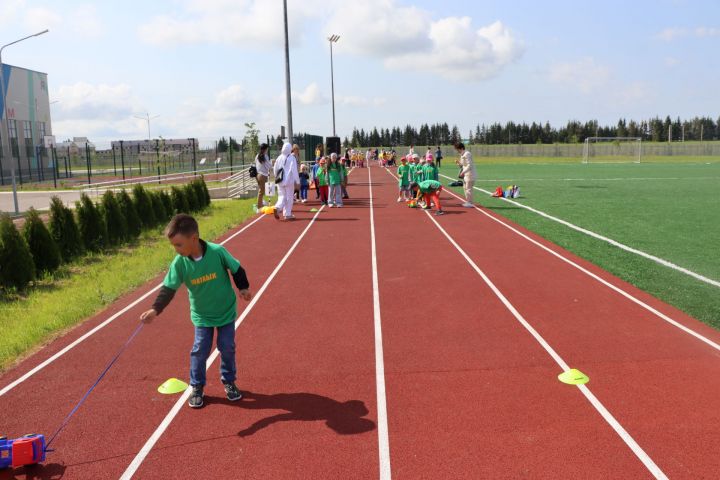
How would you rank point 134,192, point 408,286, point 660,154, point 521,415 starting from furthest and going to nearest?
1. point 660,154
2. point 134,192
3. point 408,286
4. point 521,415

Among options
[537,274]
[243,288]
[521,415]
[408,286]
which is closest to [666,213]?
[537,274]

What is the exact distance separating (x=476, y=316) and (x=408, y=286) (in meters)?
1.70

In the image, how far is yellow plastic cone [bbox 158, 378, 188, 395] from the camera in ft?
16.1

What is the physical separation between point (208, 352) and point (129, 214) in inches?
420

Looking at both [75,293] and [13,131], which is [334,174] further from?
[13,131]

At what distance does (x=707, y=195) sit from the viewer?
841 inches

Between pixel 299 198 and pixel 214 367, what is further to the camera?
pixel 299 198

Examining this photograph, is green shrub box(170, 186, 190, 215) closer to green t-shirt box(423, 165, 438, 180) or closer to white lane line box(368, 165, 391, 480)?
green t-shirt box(423, 165, 438, 180)

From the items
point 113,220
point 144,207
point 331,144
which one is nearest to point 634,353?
point 113,220

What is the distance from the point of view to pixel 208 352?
15.3 feet

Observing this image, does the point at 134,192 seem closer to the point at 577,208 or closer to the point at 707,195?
the point at 577,208

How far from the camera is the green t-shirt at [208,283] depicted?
446 cm

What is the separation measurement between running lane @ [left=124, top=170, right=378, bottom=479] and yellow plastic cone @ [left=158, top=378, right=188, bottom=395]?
0.85ft

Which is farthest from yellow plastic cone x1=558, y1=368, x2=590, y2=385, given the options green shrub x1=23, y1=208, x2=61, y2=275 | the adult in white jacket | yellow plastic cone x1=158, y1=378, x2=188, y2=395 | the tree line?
the tree line
